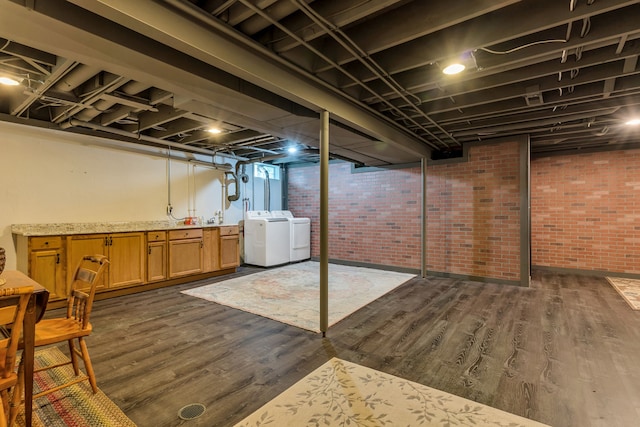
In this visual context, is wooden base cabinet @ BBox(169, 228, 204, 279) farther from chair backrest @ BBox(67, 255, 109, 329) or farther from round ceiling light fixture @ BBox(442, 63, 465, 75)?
round ceiling light fixture @ BBox(442, 63, 465, 75)

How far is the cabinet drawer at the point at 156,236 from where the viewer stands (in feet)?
15.4

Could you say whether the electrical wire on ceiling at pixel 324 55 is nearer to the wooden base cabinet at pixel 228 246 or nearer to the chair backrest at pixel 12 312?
the chair backrest at pixel 12 312

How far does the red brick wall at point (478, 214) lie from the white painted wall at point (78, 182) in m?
4.85

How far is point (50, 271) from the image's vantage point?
12.3 ft

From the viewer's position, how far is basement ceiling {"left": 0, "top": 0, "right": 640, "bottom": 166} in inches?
73.6

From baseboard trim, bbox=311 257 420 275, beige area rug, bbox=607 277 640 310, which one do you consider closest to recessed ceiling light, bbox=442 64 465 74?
beige area rug, bbox=607 277 640 310

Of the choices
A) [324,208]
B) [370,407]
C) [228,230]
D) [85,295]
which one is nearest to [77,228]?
[228,230]

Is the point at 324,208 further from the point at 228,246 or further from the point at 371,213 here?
the point at 371,213

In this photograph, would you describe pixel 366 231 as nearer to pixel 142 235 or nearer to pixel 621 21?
pixel 142 235

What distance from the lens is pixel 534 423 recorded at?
1.77 meters

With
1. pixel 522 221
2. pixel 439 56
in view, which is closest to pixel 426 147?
pixel 522 221

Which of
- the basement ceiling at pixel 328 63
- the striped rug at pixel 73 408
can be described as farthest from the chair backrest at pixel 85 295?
the basement ceiling at pixel 328 63

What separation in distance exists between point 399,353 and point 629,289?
468 cm

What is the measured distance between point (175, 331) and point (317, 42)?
3.08 metres
